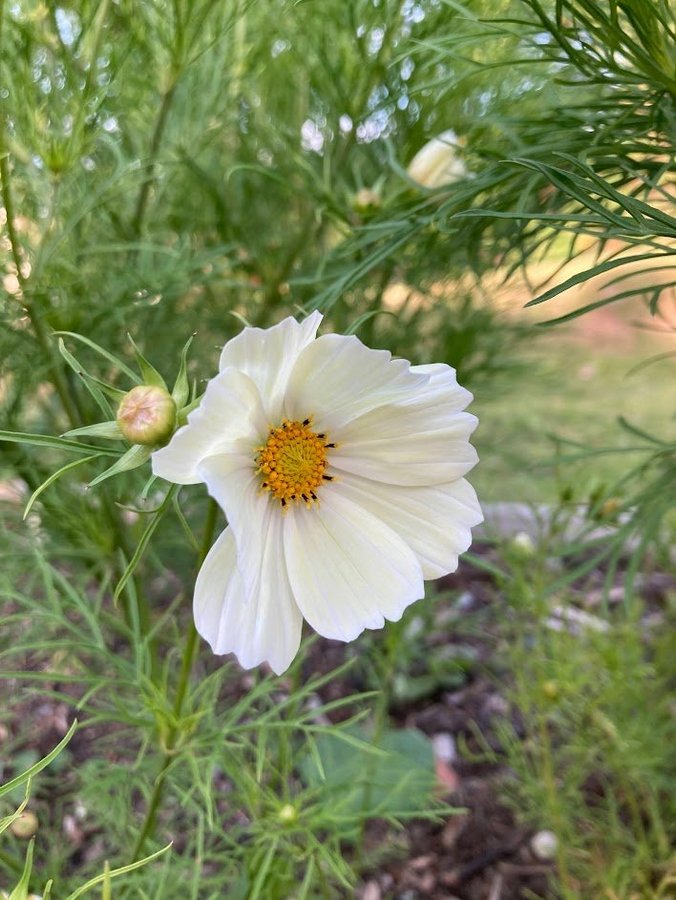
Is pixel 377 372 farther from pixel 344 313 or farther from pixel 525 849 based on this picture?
pixel 525 849

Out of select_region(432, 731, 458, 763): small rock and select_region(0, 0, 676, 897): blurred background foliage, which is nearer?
select_region(0, 0, 676, 897): blurred background foliage

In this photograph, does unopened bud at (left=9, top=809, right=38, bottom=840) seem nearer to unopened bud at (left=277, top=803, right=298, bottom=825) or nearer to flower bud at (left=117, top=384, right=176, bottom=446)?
unopened bud at (left=277, top=803, right=298, bottom=825)

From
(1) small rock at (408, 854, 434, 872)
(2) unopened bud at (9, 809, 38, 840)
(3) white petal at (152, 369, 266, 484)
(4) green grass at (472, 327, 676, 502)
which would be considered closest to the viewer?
(3) white petal at (152, 369, 266, 484)

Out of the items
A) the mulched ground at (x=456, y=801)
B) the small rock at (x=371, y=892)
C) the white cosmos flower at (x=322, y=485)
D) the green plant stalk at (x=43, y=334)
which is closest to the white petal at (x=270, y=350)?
the white cosmos flower at (x=322, y=485)

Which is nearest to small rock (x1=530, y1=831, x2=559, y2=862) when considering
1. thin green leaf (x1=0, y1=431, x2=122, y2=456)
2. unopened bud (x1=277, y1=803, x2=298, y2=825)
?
unopened bud (x1=277, y1=803, x2=298, y2=825)

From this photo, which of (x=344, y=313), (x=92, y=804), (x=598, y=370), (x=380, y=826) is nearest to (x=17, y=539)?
(x=92, y=804)

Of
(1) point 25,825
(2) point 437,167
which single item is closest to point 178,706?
(1) point 25,825

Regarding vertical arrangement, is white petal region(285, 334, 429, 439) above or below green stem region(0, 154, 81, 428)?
below
